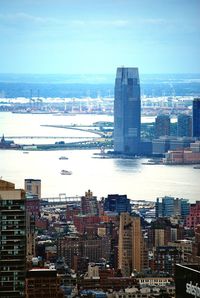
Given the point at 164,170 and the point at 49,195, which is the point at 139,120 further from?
the point at 49,195

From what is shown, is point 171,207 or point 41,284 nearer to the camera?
point 41,284

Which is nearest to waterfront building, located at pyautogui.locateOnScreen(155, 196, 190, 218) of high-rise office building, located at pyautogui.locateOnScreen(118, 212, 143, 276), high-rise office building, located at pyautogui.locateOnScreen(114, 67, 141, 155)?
high-rise office building, located at pyautogui.locateOnScreen(118, 212, 143, 276)

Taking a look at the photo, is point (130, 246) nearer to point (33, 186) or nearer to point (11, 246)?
point (33, 186)

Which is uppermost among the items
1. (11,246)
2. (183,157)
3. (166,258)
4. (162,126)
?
(162,126)

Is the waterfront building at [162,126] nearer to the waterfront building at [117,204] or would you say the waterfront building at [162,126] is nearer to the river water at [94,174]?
the river water at [94,174]

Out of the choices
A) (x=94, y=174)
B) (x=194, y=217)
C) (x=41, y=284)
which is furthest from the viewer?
(x=94, y=174)

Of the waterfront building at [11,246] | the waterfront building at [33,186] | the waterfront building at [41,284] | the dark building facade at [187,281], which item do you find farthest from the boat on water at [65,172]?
the dark building facade at [187,281]

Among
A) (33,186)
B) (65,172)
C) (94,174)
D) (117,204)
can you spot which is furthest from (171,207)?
(65,172)
